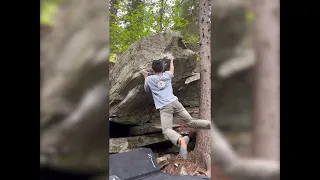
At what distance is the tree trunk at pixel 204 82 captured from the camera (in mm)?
4824

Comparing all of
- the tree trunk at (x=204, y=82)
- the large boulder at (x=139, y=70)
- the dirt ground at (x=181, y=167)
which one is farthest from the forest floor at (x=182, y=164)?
the large boulder at (x=139, y=70)

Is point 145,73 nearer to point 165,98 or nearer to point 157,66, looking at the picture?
point 157,66

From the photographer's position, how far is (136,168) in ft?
13.0

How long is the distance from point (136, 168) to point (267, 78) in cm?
291

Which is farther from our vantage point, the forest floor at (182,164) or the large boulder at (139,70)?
the large boulder at (139,70)

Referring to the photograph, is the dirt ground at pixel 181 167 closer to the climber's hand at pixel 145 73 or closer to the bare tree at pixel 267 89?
the climber's hand at pixel 145 73

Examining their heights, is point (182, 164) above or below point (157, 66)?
below

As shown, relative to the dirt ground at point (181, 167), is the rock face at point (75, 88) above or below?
above

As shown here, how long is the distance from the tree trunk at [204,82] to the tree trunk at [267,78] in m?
3.46

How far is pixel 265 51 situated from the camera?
1.38 meters

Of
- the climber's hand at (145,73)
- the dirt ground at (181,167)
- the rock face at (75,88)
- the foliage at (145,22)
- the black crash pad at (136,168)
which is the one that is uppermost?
the foliage at (145,22)

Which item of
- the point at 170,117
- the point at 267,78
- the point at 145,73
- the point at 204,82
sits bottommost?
the point at 170,117

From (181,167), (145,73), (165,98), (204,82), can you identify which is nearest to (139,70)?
(145,73)
